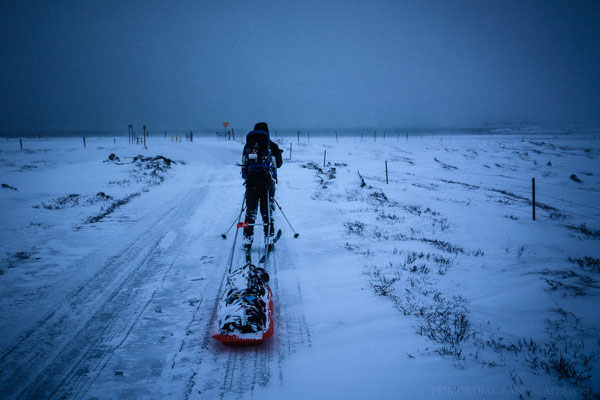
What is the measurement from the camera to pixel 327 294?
15.1ft

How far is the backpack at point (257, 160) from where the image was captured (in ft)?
19.4

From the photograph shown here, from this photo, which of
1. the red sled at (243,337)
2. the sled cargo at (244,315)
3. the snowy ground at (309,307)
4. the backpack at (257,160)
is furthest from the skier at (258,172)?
the red sled at (243,337)

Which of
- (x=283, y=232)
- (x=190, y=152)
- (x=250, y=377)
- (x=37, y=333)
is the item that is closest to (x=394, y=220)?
(x=283, y=232)

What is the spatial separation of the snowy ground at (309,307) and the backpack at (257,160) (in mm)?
1825

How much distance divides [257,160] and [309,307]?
10.8ft

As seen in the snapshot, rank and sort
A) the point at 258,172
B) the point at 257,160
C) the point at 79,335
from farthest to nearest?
the point at 258,172
the point at 257,160
the point at 79,335

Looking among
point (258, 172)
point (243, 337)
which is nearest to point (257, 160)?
point (258, 172)

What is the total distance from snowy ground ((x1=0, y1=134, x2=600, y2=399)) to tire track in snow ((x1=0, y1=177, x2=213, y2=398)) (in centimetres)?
2

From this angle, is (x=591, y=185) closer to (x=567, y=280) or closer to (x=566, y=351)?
(x=567, y=280)

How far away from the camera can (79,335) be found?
346 centimetres

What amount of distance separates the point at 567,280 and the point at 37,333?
8555 millimetres

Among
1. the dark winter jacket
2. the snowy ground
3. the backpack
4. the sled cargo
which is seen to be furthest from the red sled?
the dark winter jacket

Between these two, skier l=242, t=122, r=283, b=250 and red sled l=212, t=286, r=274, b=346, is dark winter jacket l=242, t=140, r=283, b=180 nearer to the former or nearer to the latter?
skier l=242, t=122, r=283, b=250

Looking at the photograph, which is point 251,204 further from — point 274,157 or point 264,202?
point 274,157
